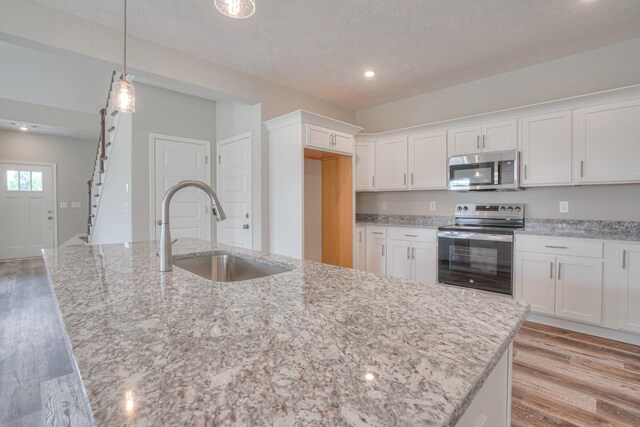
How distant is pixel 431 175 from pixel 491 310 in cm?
316

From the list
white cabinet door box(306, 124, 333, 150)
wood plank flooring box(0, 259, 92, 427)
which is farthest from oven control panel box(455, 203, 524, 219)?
wood plank flooring box(0, 259, 92, 427)

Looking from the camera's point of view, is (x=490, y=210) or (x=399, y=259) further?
(x=399, y=259)

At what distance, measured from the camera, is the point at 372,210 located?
4.80m

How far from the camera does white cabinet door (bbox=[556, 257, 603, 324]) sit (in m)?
2.68

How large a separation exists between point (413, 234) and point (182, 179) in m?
3.05

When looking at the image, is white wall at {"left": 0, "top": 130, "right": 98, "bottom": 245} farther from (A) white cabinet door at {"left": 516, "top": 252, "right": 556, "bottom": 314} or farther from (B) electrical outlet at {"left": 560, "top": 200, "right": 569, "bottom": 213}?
(B) electrical outlet at {"left": 560, "top": 200, "right": 569, "bottom": 213}

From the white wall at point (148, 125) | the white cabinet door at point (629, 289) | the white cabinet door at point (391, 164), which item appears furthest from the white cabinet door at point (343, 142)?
the white cabinet door at point (629, 289)

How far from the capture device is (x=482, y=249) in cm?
323

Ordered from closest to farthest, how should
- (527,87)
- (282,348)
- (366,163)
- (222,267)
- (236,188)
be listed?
(282,348) < (222,267) < (527,87) < (236,188) < (366,163)

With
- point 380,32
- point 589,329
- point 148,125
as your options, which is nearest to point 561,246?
point 589,329

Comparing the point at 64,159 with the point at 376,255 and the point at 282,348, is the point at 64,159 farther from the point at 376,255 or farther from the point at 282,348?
the point at 282,348

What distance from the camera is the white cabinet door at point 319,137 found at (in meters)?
3.45

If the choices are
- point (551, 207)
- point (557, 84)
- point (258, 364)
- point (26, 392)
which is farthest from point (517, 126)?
point (26, 392)

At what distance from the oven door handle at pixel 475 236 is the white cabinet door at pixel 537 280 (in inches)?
7.5
